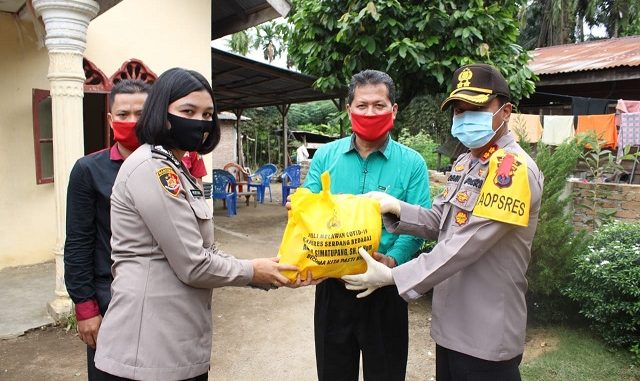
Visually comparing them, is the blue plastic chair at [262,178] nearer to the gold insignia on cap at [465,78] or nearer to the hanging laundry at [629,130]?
the hanging laundry at [629,130]

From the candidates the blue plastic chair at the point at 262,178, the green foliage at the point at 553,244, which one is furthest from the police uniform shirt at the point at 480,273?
the blue plastic chair at the point at 262,178

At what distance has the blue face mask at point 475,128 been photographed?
169cm

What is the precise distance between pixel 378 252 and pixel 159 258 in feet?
3.32

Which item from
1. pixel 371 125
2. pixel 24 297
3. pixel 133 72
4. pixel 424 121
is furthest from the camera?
pixel 424 121

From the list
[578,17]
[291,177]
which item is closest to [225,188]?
[291,177]

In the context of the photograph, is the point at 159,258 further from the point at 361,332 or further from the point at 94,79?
the point at 94,79

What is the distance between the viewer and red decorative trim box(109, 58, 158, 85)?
5.17 m

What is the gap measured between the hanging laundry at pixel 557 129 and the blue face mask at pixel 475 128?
23.8 ft

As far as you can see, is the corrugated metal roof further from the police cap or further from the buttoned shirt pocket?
the buttoned shirt pocket

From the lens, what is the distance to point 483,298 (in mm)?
1656

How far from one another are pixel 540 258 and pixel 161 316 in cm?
329

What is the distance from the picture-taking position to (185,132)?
1520 mm

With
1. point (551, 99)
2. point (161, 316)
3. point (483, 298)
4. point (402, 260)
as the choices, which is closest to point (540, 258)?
point (402, 260)

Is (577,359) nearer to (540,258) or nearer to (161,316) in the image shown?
(540,258)
